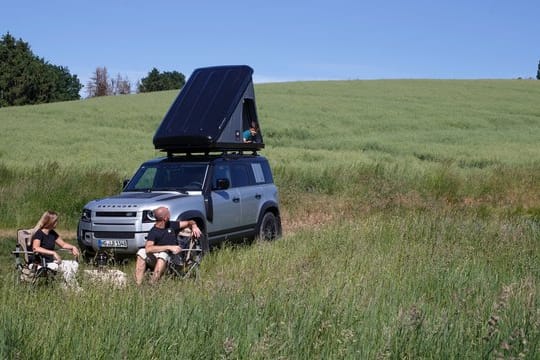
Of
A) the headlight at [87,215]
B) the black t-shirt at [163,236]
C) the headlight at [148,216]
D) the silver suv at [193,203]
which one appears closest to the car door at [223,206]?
the silver suv at [193,203]

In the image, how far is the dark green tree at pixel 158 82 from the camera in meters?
123

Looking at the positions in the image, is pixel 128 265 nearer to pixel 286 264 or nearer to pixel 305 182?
pixel 286 264

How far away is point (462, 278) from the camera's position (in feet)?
24.1

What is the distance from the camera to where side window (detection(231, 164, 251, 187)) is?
1249 centimetres

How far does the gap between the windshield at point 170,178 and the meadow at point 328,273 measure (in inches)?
64.4

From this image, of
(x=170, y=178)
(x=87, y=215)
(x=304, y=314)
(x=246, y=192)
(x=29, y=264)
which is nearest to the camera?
(x=304, y=314)

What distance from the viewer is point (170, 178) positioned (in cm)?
1201

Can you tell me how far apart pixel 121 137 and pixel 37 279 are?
23.1 meters

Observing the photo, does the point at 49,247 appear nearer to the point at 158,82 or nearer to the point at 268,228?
the point at 268,228

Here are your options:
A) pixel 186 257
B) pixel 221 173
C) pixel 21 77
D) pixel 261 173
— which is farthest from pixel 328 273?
pixel 21 77

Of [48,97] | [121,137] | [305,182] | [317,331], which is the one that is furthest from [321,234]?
[48,97]

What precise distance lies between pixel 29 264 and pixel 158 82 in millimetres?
117457

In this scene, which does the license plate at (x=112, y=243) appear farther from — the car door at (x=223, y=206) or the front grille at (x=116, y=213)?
the car door at (x=223, y=206)

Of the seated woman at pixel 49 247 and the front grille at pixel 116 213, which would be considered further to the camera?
the front grille at pixel 116 213
